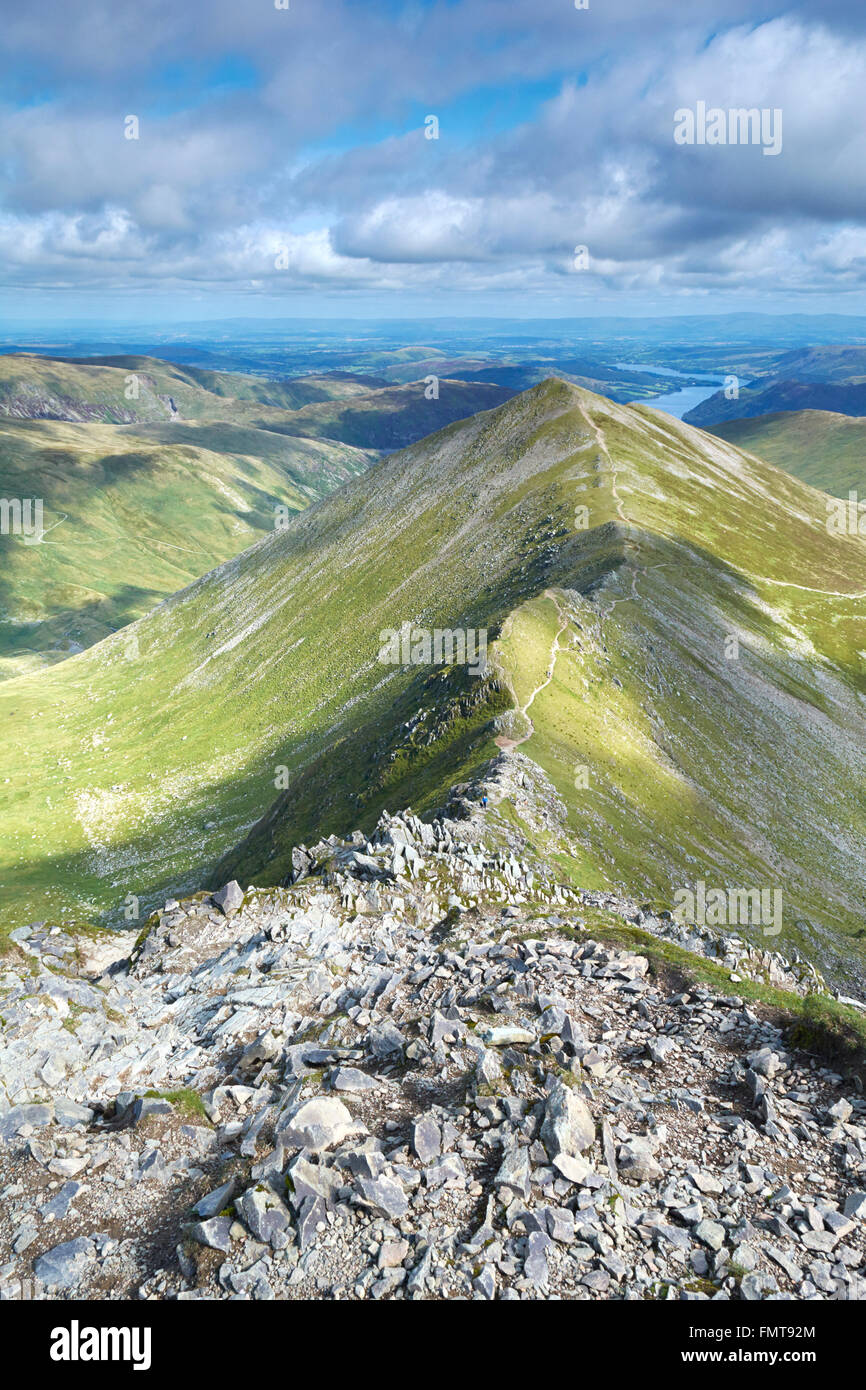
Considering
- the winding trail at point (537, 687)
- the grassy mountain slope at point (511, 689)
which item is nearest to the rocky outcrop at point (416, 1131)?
the grassy mountain slope at point (511, 689)

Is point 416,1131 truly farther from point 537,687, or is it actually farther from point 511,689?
point 537,687

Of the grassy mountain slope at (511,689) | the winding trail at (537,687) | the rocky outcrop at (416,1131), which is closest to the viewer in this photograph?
the rocky outcrop at (416,1131)

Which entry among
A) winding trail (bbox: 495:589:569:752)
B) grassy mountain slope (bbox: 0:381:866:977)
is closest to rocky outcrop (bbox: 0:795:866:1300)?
grassy mountain slope (bbox: 0:381:866:977)

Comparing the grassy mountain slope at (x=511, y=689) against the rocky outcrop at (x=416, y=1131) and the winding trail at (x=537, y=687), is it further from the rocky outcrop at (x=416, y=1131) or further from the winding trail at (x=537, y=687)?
the rocky outcrop at (x=416, y=1131)

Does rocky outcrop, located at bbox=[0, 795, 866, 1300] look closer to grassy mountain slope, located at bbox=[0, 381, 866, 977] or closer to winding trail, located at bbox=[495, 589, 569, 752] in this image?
grassy mountain slope, located at bbox=[0, 381, 866, 977]

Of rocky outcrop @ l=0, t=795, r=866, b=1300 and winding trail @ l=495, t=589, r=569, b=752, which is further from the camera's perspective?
winding trail @ l=495, t=589, r=569, b=752

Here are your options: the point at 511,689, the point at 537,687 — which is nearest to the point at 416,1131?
the point at 511,689

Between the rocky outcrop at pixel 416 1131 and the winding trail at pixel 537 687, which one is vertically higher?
the winding trail at pixel 537 687
